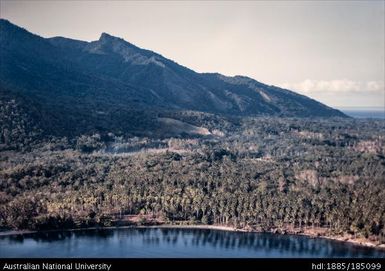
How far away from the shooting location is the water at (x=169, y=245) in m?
123

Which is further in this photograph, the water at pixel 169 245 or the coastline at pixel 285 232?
the coastline at pixel 285 232

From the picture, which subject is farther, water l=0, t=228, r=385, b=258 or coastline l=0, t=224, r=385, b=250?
coastline l=0, t=224, r=385, b=250

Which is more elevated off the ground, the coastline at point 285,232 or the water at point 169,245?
the coastline at point 285,232

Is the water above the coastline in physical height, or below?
below

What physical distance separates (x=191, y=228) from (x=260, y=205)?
24.2 metres

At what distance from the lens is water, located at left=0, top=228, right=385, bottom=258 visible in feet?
402

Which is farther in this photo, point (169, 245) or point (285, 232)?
point (285, 232)

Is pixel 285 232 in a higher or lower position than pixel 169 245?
higher

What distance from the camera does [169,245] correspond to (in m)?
132

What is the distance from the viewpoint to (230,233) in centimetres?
14412

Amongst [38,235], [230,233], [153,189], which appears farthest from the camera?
[153,189]
